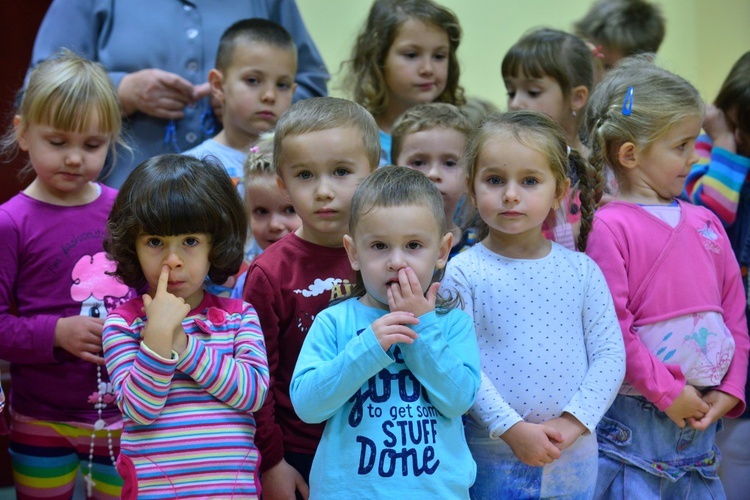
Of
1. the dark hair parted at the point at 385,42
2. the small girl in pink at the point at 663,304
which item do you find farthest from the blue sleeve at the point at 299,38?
the small girl in pink at the point at 663,304

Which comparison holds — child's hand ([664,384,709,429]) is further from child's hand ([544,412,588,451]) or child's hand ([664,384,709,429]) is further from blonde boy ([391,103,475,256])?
blonde boy ([391,103,475,256])

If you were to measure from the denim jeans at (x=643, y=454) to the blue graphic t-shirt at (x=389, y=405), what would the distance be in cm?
66

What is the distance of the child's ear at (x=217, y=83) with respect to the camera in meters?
3.44

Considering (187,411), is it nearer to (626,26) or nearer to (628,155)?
Answer: (628,155)

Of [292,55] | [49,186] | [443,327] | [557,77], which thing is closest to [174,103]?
[292,55]

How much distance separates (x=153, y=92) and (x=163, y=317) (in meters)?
1.50

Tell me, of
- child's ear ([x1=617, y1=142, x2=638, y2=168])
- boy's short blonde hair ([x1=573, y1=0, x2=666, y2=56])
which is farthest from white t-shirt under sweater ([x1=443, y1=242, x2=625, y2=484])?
boy's short blonde hair ([x1=573, y1=0, x2=666, y2=56])

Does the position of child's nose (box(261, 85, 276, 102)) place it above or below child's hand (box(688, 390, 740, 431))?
above

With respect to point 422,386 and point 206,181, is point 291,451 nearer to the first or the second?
point 422,386

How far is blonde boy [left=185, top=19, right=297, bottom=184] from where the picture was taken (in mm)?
3357

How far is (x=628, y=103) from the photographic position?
8.87 ft

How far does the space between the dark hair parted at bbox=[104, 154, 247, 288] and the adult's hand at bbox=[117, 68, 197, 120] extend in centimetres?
111

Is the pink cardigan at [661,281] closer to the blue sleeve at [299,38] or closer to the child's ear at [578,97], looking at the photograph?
the child's ear at [578,97]

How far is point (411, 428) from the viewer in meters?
2.06
